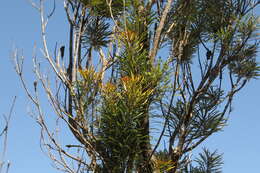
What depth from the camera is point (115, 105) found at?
2.53m

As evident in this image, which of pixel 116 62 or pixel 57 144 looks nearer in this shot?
pixel 57 144

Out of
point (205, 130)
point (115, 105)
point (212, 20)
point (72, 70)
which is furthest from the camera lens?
point (212, 20)

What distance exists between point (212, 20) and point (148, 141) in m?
1.05

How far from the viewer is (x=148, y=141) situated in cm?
264

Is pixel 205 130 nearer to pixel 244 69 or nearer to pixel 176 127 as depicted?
pixel 176 127

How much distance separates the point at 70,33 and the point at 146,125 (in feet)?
2.59

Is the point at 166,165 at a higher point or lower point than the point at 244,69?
lower

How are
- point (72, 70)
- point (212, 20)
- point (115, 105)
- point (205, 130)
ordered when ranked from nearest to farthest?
point (115, 105)
point (72, 70)
point (205, 130)
point (212, 20)

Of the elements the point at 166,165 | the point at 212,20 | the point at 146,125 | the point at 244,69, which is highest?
Answer: the point at 212,20

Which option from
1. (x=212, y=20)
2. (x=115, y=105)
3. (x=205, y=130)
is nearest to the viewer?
(x=115, y=105)

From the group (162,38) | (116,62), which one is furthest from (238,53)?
(116,62)

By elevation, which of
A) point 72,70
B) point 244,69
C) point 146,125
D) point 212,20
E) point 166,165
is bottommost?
point 166,165

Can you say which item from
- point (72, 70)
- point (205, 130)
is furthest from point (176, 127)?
point (72, 70)

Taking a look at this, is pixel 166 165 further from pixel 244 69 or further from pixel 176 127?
pixel 244 69
